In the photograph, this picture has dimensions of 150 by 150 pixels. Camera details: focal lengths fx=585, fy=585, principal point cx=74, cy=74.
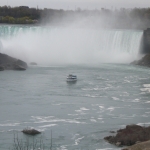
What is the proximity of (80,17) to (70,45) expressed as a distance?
1038 cm

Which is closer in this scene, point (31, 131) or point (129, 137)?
point (129, 137)

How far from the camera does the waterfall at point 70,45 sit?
1364 inches

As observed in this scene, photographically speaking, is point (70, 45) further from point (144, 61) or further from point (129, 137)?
point (129, 137)

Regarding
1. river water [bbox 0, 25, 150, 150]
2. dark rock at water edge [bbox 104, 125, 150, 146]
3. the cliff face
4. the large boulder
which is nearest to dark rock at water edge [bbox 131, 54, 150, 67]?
river water [bbox 0, 25, 150, 150]

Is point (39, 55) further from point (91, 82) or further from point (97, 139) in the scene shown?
point (97, 139)

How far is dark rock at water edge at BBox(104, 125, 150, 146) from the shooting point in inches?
569

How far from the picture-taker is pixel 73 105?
19.0m

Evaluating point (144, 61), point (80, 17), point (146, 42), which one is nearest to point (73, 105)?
point (144, 61)

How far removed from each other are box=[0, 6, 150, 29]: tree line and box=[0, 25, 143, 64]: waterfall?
19.0ft

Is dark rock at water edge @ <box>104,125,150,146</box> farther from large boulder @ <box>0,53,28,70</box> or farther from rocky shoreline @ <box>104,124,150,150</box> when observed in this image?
large boulder @ <box>0,53,28,70</box>

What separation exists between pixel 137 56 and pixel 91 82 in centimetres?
Answer: 1014

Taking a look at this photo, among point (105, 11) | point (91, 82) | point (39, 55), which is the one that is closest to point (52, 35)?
point (39, 55)

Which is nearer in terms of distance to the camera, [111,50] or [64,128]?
[64,128]

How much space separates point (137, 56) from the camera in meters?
34.0
